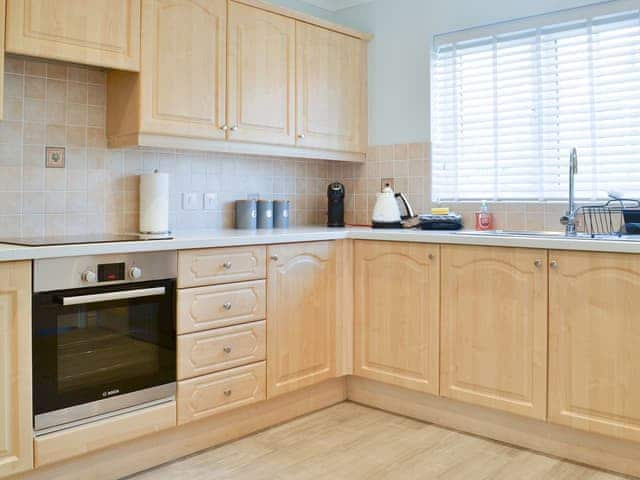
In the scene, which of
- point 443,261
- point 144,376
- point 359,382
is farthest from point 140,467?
point 443,261

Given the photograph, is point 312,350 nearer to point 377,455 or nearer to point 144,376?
point 377,455

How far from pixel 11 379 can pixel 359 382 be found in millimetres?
1764

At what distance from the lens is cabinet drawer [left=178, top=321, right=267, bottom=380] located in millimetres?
2504

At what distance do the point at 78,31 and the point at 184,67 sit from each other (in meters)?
0.52

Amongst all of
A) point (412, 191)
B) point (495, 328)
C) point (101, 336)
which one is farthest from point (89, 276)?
point (412, 191)

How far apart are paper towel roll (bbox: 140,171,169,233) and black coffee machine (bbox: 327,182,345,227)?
115cm

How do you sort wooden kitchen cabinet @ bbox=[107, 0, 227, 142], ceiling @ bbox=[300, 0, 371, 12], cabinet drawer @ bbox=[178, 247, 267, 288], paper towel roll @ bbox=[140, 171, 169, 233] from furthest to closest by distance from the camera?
ceiling @ bbox=[300, 0, 371, 12] < paper towel roll @ bbox=[140, 171, 169, 233] < wooden kitchen cabinet @ bbox=[107, 0, 227, 142] < cabinet drawer @ bbox=[178, 247, 267, 288]

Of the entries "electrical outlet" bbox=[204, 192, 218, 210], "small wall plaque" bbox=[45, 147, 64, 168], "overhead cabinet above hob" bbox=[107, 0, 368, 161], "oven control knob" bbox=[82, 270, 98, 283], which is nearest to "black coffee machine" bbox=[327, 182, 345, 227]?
"overhead cabinet above hob" bbox=[107, 0, 368, 161]

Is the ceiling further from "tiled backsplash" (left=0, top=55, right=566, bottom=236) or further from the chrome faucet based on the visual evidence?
the chrome faucet

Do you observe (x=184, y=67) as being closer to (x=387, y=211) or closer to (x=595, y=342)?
(x=387, y=211)

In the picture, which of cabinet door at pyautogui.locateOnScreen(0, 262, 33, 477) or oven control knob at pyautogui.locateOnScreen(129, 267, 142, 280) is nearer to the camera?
cabinet door at pyautogui.locateOnScreen(0, 262, 33, 477)

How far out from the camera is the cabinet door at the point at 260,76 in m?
3.06

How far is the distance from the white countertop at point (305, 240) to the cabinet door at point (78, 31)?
31.0 inches

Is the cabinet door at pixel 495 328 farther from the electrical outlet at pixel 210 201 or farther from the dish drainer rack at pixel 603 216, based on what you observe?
the electrical outlet at pixel 210 201
